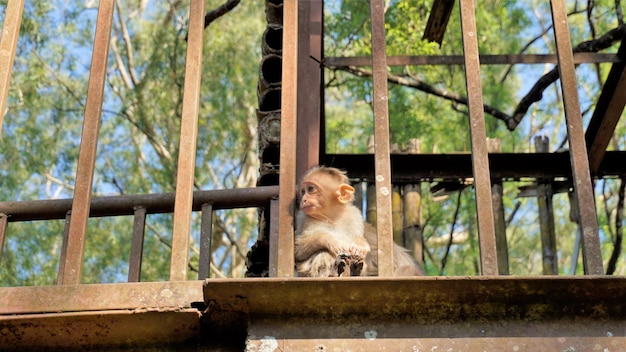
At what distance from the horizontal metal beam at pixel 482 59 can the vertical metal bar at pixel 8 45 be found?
274cm

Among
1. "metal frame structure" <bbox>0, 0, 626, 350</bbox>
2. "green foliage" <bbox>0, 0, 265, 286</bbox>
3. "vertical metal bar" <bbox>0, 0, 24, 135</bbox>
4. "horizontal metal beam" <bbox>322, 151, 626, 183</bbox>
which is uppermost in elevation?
"green foliage" <bbox>0, 0, 265, 286</bbox>

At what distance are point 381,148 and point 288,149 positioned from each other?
39 centimetres

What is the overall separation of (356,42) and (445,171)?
26.4 ft

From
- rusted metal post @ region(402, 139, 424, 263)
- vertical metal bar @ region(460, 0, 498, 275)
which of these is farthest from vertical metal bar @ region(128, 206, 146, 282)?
rusted metal post @ region(402, 139, 424, 263)

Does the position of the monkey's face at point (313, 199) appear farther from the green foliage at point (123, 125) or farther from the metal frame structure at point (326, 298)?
the green foliage at point (123, 125)

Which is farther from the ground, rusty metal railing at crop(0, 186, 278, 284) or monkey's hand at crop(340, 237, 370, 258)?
rusty metal railing at crop(0, 186, 278, 284)

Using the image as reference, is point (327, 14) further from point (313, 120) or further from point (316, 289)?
point (316, 289)

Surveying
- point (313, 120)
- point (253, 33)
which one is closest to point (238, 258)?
point (253, 33)

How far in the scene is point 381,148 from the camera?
368cm

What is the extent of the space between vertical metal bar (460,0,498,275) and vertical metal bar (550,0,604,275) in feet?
1.14

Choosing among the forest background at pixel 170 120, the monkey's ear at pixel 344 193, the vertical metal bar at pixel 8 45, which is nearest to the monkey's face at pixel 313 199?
the monkey's ear at pixel 344 193

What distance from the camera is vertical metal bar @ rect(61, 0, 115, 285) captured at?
355 centimetres

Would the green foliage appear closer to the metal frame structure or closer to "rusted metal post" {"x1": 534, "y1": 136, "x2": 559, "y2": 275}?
"rusted metal post" {"x1": 534, "y1": 136, "x2": 559, "y2": 275}

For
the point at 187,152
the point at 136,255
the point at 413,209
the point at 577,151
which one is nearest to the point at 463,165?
the point at 413,209
